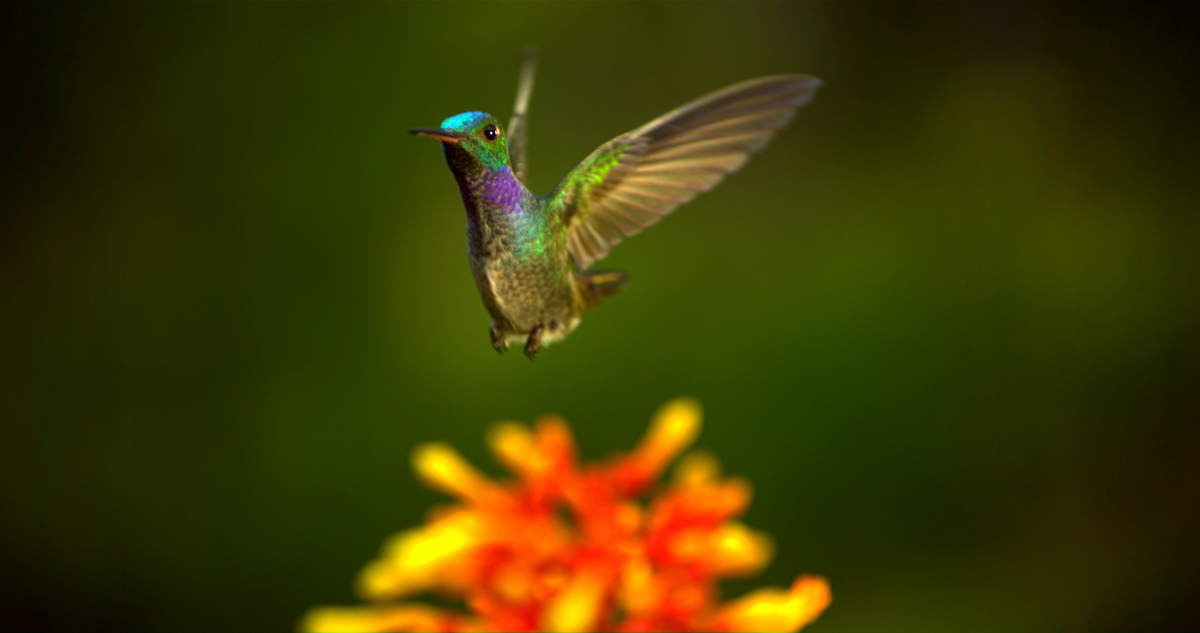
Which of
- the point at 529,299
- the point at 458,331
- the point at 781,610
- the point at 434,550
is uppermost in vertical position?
the point at 458,331

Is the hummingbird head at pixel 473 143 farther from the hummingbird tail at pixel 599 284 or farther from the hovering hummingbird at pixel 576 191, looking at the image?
the hummingbird tail at pixel 599 284

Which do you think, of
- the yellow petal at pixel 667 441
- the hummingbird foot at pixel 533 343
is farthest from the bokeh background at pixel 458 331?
the hummingbird foot at pixel 533 343

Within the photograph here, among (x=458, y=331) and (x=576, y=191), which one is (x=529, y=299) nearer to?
(x=576, y=191)

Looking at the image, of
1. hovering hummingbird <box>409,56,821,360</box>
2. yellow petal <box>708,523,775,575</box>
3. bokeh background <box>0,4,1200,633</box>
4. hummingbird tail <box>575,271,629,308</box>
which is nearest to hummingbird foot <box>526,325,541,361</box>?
hovering hummingbird <box>409,56,821,360</box>

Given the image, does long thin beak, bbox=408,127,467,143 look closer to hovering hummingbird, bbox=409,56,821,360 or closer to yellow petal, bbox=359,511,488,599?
hovering hummingbird, bbox=409,56,821,360

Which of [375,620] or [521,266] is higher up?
[521,266]

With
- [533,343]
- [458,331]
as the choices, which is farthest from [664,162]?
[458,331]
